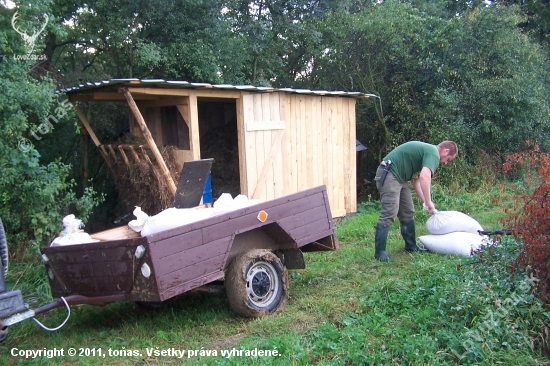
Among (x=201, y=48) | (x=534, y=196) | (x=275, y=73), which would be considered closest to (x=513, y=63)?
(x=275, y=73)

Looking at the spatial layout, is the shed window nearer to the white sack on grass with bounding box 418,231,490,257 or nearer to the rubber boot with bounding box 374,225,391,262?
the rubber boot with bounding box 374,225,391,262

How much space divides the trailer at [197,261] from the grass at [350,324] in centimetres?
37

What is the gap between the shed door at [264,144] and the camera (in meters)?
8.17

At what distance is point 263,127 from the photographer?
330 inches

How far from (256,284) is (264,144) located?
4.27m

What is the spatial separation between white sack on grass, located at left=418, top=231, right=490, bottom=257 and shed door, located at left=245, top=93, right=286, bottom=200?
125 inches

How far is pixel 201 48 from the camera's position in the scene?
1102 cm

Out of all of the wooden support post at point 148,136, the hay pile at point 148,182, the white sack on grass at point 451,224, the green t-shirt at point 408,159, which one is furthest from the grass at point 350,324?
the hay pile at point 148,182

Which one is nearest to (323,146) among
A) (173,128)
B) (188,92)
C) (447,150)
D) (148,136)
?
(173,128)

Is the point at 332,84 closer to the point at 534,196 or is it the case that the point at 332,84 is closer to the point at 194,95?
the point at 194,95

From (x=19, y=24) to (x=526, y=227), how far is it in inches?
251

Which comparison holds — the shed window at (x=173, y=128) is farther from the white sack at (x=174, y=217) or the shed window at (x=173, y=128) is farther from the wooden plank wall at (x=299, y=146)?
the white sack at (x=174, y=217)

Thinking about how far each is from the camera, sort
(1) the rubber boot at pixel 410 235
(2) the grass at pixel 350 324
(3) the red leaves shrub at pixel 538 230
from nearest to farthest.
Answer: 1. (2) the grass at pixel 350 324
2. (3) the red leaves shrub at pixel 538 230
3. (1) the rubber boot at pixel 410 235

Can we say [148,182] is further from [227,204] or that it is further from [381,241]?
[381,241]
